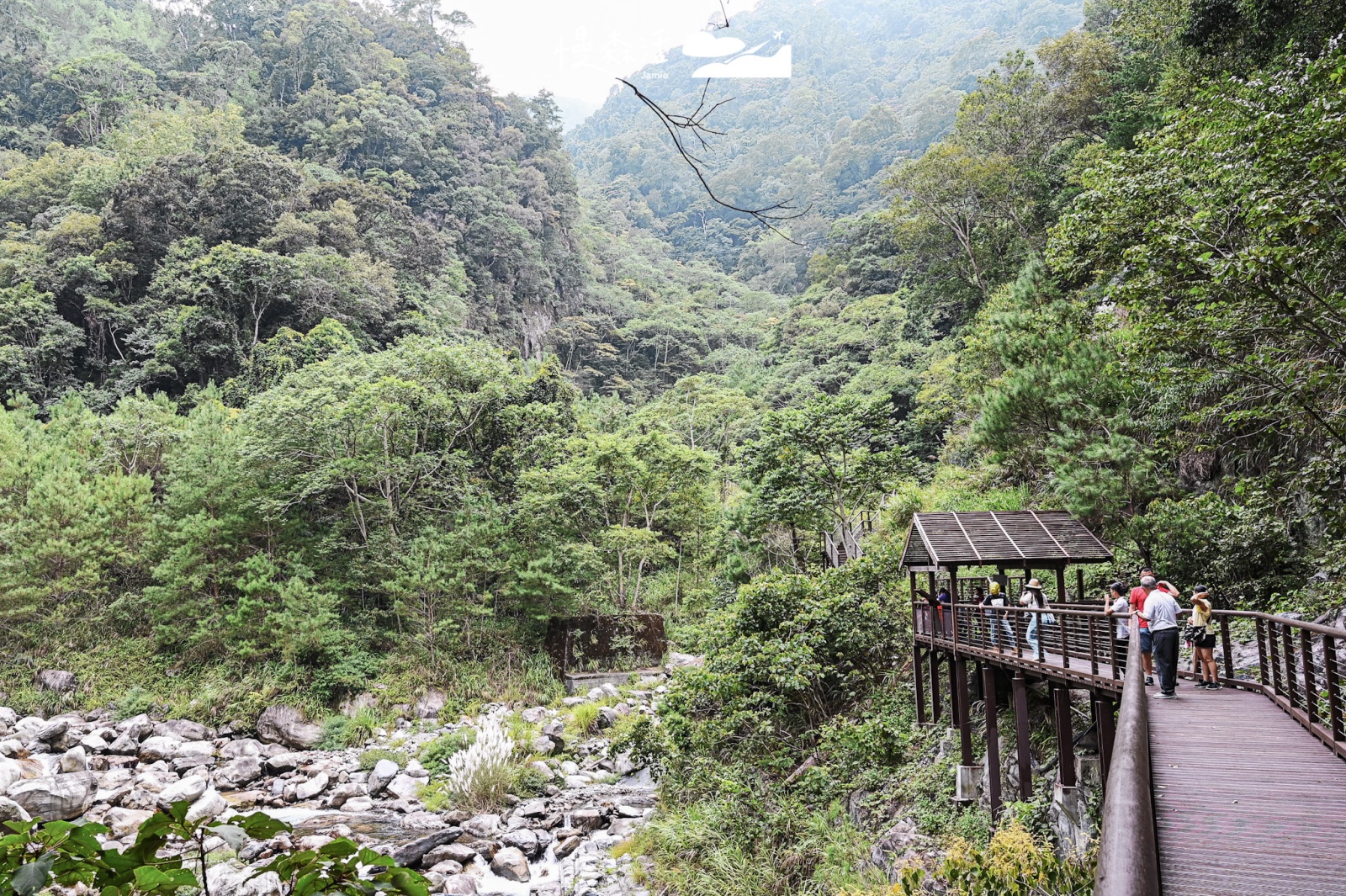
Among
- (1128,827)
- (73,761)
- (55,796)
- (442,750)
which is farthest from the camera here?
(442,750)

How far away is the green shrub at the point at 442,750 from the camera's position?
15367mm

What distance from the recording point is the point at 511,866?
34.6 ft

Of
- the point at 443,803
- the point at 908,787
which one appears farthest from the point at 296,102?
the point at 908,787

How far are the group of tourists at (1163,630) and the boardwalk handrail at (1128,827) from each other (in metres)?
5.02

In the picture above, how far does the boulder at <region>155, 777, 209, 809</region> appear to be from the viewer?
39.9 ft

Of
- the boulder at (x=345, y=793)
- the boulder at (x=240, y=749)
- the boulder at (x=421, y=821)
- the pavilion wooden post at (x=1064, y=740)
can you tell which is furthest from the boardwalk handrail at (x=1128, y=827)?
the boulder at (x=240, y=749)

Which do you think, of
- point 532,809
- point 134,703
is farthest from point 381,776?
point 134,703

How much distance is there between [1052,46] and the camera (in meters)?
24.0

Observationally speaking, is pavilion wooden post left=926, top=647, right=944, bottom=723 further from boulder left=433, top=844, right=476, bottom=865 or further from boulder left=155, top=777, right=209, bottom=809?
boulder left=155, top=777, right=209, bottom=809

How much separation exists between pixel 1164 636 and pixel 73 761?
55.2ft

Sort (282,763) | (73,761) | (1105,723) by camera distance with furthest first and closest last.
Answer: (282,763) < (73,761) < (1105,723)

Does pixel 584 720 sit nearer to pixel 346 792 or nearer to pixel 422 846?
pixel 346 792

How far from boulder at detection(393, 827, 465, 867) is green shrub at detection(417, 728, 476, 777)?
387 cm

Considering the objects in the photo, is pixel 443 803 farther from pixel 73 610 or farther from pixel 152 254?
pixel 152 254
